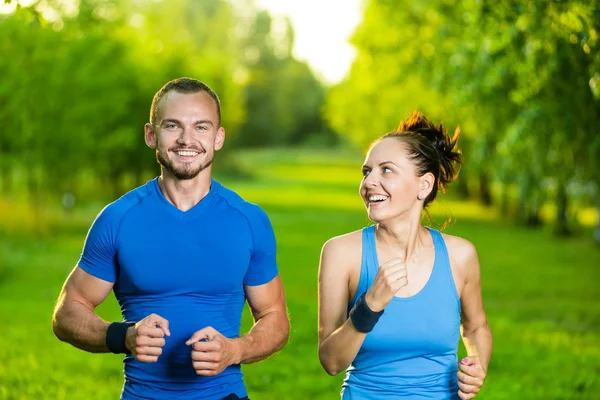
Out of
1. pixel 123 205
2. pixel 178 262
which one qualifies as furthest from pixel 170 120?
pixel 178 262

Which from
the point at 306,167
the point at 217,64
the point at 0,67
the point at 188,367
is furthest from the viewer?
the point at 306,167

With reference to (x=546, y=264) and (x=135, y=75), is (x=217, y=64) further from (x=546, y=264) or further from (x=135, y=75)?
(x=546, y=264)

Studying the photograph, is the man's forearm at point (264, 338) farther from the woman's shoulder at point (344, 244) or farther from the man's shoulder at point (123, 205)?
the man's shoulder at point (123, 205)

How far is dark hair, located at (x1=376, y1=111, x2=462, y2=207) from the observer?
4.36 metres

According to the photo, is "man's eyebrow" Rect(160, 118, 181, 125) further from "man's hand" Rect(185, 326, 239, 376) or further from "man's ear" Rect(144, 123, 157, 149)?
"man's hand" Rect(185, 326, 239, 376)

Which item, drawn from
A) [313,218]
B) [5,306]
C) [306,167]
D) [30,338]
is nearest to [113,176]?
[313,218]

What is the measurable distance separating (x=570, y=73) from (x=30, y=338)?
7832 millimetres

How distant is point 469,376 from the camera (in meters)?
4.11

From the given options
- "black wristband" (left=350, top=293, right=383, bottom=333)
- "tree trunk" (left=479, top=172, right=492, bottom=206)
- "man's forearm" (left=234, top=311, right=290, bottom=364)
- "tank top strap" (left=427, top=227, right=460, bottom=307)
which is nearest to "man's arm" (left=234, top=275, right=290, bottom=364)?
"man's forearm" (left=234, top=311, right=290, bottom=364)

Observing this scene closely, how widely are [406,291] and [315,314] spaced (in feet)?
36.1

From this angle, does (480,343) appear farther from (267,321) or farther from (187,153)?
(187,153)

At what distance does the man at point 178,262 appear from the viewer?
13.6 ft

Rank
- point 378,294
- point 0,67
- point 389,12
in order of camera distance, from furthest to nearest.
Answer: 1. point 389,12
2. point 0,67
3. point 378,294

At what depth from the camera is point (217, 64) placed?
5941cm
